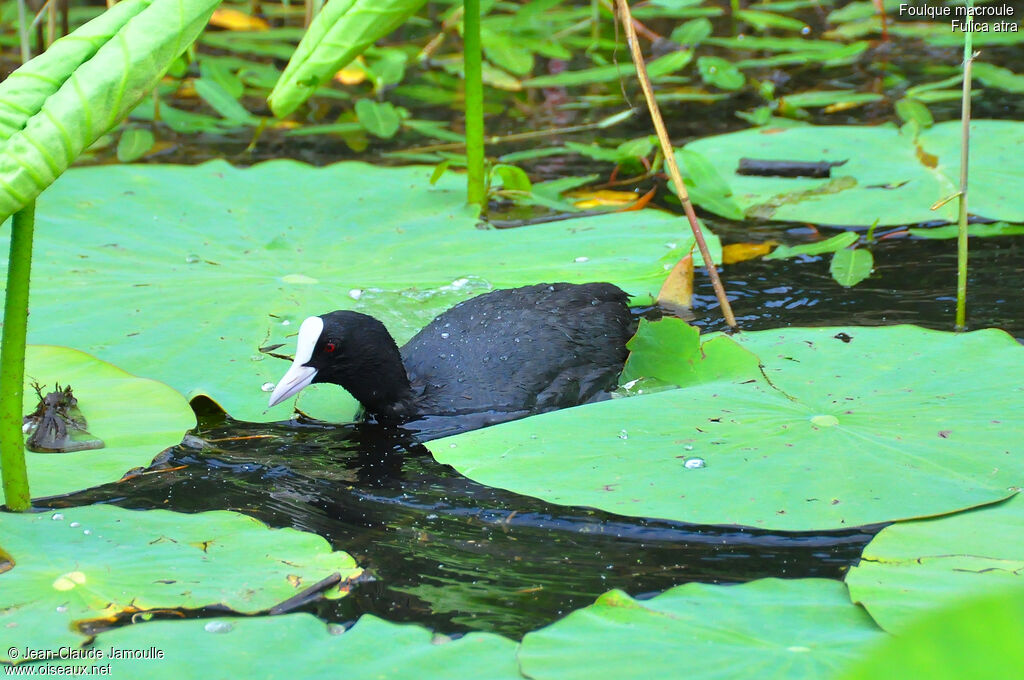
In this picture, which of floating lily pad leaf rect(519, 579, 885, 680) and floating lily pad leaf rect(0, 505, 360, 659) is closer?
floating lily pad leaf rect(519, 579, 885, 680)

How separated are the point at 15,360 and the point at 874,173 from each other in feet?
10.2

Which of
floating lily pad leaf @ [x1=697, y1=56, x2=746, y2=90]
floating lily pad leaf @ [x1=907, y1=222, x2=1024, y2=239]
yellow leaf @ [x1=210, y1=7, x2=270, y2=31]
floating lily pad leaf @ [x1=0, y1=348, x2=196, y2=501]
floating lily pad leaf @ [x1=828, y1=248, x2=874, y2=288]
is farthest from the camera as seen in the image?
yellow leaf @ [x1=210, y1=7, x2=270, y2=31]

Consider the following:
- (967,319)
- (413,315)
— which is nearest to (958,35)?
(967,319)

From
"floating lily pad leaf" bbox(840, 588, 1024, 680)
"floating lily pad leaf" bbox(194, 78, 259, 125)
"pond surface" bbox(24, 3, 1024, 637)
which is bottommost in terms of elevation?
"pond surface" bbox(24, 3, 1024, 637)

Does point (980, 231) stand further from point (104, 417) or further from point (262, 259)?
point (104, 417)

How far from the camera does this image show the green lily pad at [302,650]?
1604 millimetres

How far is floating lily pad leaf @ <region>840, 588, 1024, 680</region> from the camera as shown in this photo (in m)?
0.89

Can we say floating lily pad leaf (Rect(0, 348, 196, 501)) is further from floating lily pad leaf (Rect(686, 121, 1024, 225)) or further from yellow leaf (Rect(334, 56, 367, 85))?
yellow leaf (Rect(334, 56, 367, 85))

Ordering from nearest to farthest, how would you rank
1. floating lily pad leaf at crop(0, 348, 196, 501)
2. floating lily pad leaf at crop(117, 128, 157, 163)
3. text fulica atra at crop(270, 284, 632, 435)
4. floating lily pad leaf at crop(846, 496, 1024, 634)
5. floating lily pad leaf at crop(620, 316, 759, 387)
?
1. floating lily pad leaf at crop(846, 496, 1024, 634)
2. floating lily pad leaf at crop(0, 348, 196, 501)
3. floating lily pad leaf at crop(620, 316, 759, 387)
4. text fulica atra at crop(270, 284, 632, 435)
5. floating lily pad leaf at crop(117, 128, 157, 163)

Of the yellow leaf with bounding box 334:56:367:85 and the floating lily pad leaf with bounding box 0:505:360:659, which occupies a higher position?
the yellow leaf with bounding box 334:56:367:85

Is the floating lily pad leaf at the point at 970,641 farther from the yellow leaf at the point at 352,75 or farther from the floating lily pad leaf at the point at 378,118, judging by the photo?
the yellow leaf at the point at 352,75

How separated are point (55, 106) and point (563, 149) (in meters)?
3.45

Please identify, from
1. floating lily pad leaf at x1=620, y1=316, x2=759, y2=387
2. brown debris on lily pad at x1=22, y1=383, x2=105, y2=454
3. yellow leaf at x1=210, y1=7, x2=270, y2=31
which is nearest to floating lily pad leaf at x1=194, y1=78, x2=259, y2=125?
yellow leaf at x1=210, y1=7, x2=270, y2=31

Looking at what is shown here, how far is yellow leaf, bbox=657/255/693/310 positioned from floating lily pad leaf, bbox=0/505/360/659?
156cm
